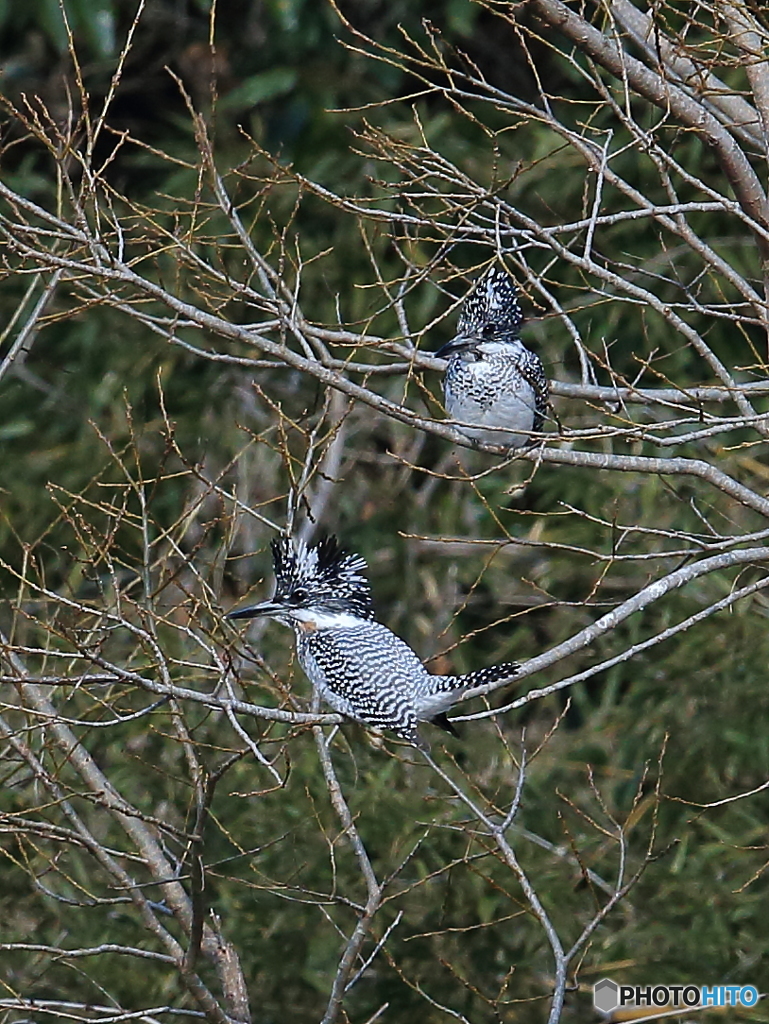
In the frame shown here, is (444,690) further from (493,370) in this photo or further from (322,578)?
(493,370)

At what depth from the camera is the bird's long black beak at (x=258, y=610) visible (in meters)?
3.12

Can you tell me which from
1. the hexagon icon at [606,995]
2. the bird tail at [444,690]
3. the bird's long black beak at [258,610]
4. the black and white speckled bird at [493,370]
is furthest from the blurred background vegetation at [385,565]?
the bird tail at [444,690]

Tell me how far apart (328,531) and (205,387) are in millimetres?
745

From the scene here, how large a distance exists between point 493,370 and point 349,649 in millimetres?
770

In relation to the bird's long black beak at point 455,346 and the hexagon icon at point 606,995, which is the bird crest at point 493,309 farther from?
the hexagon icon at point 606,995

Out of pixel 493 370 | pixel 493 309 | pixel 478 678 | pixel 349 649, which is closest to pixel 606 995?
pixel 349 649

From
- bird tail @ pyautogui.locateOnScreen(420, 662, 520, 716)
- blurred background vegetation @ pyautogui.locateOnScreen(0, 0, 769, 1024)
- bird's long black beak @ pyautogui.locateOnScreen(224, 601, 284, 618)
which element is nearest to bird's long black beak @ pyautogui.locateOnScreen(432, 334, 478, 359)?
blurred background vegetation @ pyautogui.locateOnScreen(0, 0, 769, 1024)

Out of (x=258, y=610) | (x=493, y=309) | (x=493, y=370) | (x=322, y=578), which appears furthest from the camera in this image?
(x=493, y=309)

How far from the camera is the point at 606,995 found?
4293 millimetres

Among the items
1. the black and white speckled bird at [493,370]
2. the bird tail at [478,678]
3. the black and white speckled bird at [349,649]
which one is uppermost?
the black and white speckled bird at [493,370]

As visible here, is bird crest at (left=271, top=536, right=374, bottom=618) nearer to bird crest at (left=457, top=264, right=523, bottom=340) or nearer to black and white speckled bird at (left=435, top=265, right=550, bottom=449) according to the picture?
black and white speckled bird at (left=435, top=265, right=550, bottom=449)

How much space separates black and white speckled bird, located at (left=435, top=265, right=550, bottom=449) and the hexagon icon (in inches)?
63.7

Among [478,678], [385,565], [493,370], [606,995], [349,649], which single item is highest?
[493,370]

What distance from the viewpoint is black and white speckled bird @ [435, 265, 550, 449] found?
353cm
